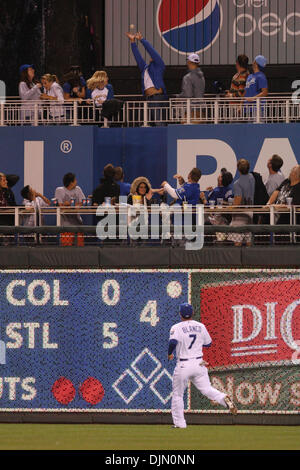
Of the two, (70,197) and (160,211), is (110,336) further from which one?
(70,197)

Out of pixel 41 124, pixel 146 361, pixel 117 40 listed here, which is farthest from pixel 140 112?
pixel 146 361

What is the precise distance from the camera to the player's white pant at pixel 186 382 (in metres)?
18.3

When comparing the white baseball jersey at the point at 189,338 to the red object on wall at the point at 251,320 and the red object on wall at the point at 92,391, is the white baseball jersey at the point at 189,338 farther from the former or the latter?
the red object on wall at the point at 92,391

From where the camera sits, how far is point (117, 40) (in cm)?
2959

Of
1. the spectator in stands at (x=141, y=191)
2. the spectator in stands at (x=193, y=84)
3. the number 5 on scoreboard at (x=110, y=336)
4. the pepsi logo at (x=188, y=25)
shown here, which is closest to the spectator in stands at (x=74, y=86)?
the spectator in stands at (x=193, y=84)

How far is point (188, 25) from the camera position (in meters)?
29.4

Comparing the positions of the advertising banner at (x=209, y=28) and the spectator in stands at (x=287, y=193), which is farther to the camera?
the advertising banner at (x=209, y=28)

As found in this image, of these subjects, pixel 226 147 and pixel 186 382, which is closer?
pixel 186 382

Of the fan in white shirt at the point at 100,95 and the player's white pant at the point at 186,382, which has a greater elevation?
the fan in white shirt at the point at 100,95

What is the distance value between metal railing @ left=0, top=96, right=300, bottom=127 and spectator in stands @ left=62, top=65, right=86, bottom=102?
213 millimetres

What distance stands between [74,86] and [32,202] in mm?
4231

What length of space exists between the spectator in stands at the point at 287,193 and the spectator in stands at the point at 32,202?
3985 mm

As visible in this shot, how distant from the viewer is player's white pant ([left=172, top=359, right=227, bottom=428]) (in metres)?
18.3

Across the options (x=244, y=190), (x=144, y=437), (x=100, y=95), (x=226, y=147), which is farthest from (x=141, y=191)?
(x=144, y=437)
